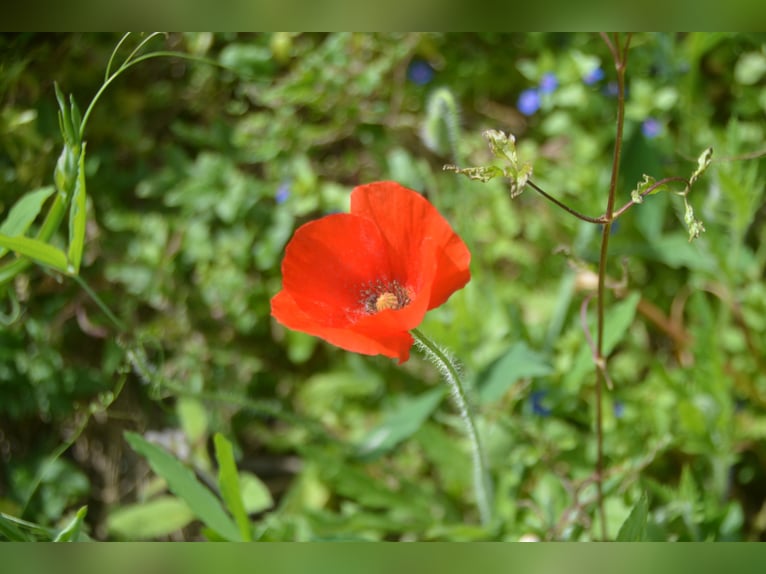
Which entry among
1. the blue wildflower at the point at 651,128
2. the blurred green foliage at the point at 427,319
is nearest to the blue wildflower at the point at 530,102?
the blurred green foliage at the point at 427,319

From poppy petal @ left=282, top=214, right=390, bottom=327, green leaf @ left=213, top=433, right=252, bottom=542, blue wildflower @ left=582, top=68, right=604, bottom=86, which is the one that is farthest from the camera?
blue wildflower @ left=582, top=68, right=604, bottom=86

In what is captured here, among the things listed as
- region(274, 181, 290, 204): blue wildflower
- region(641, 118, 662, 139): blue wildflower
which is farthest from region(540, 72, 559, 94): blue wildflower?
region(274, 181, 290, 204): blue wildflower

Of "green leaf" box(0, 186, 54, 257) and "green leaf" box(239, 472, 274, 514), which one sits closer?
"green leaf" box(0, 186, 54, 257)

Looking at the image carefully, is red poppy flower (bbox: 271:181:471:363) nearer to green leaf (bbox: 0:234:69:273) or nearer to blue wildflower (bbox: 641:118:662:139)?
green leaf (bbox: 0:234:69:273)

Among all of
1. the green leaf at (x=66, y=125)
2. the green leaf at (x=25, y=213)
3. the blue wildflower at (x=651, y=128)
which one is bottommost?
the green leaf at (x=25, y=213)

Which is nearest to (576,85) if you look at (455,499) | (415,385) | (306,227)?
(415,385)

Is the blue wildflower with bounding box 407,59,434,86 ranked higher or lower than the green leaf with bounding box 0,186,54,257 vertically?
higher

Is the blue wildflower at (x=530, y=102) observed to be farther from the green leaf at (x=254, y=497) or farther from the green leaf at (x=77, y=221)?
the green leaf at (x=77, y=221)
